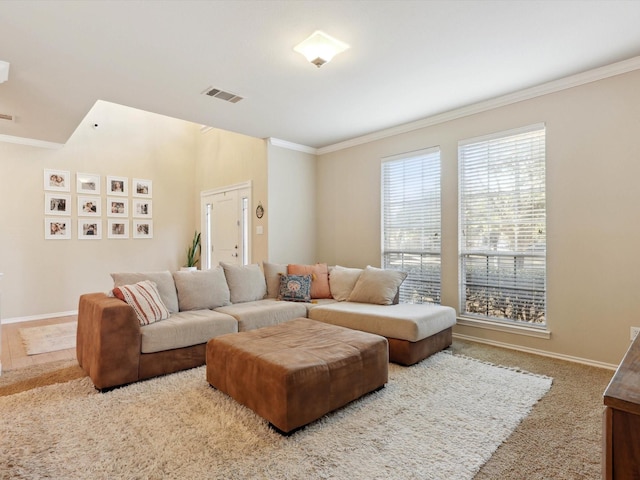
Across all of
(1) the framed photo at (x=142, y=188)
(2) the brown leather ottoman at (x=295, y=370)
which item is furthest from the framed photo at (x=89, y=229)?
(2) the brown leather ottoman at (x=295, y=370)

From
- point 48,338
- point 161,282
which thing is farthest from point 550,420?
point 48,338

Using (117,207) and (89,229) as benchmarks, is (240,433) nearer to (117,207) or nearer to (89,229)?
(89,229)

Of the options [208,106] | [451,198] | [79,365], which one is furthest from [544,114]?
[79,365]

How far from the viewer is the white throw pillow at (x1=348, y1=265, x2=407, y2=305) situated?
12.4ft

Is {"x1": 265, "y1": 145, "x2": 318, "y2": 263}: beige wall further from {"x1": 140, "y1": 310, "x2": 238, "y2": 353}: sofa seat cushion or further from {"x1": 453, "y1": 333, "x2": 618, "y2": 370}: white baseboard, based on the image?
{"x1": 453, "y1": 333, "x2": 618, "y2": 370}: white baseboard

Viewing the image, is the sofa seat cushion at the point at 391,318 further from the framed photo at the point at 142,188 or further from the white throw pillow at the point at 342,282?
the framed photo at the point at 142,188

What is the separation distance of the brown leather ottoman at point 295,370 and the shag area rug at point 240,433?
0.33 ft

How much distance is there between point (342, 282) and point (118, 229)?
12.5 ft

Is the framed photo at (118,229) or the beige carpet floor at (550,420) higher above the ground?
the framed photo at (118,229)

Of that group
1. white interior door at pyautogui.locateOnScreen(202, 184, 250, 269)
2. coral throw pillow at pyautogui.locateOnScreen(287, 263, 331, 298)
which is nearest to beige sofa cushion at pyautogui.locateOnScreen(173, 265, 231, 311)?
coral throw pillow at pyautogui.locateOnScreen(287, 263, 331, 298)

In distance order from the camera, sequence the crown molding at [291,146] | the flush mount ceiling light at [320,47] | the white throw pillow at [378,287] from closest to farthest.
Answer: the flush mount ceiling light at [320,47]
the white throw pillow at [378,287]
the crown molding at [291,146]

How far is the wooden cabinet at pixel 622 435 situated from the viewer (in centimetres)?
64

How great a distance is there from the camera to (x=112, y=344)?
2.55 metres

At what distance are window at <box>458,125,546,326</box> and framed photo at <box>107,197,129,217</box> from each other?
16.6ft
